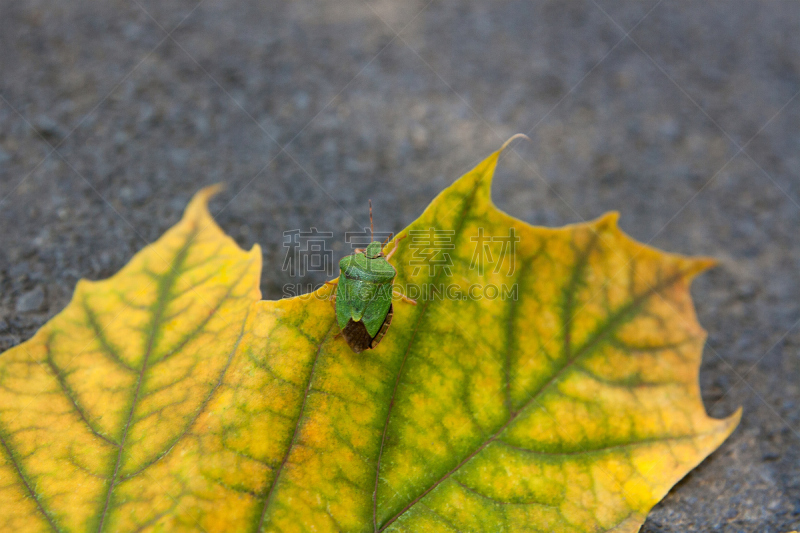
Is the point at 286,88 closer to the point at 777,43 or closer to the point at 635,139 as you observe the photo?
the point at 635,139

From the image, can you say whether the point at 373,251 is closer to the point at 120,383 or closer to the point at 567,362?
the point at 567,362

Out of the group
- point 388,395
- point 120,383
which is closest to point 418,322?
point 388,395

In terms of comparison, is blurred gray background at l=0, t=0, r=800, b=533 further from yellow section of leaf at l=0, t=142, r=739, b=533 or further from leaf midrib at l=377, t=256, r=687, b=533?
leaf midrib at l=377, t=256, r=687, b=533

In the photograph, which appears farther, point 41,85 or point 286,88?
point 286,88

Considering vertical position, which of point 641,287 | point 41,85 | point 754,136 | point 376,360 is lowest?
point 754,136

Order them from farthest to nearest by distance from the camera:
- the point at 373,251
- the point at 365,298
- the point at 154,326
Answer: the point at 373,251 < the point at 365,298 < the point at 154,326

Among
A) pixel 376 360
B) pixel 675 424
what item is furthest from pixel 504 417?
pixel 675 424
